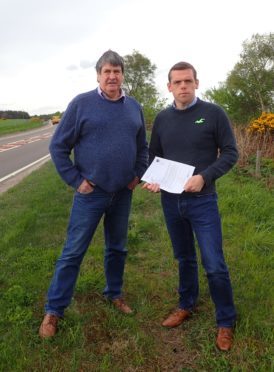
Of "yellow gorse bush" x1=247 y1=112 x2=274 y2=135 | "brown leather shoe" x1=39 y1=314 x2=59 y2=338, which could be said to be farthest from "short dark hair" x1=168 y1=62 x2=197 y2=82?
"yellow gorse bush" x1=247 y1=112 x2=274 y2=135

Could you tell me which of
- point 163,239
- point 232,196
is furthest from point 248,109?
point 163,239

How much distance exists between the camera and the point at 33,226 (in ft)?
18.4

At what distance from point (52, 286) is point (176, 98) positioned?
1.81 metres

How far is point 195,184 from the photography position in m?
2.76

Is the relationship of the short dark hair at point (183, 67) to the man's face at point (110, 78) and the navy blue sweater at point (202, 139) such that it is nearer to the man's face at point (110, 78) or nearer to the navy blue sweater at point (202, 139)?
the navy blue sweater at point (202, 139)

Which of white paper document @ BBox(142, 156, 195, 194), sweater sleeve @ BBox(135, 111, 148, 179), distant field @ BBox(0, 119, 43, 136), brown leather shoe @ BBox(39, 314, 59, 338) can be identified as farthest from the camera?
distant field @ BBox(0, 119, 43, 136)

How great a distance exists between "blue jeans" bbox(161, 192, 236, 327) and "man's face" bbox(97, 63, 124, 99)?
3.08 feet

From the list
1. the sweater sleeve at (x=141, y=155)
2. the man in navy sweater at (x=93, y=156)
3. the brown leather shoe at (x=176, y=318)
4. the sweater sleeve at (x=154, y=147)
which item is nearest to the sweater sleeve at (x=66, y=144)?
the man in navy sweater at (x=93, y=156)

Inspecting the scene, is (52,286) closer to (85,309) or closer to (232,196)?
(85,309)

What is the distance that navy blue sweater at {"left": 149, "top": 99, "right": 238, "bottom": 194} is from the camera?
2785mm

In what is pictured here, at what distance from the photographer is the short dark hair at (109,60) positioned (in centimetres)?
286

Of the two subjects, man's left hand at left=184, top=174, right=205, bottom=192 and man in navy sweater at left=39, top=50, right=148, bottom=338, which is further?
man in navy sweater at left=39, top=50, right=148, bottom=338

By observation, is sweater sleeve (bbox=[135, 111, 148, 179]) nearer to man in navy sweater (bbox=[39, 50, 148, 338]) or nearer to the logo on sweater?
man in navy sweater (bbox=[39, 50, 148, 338])

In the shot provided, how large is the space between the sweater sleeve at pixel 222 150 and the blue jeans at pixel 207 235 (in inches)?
8.1
